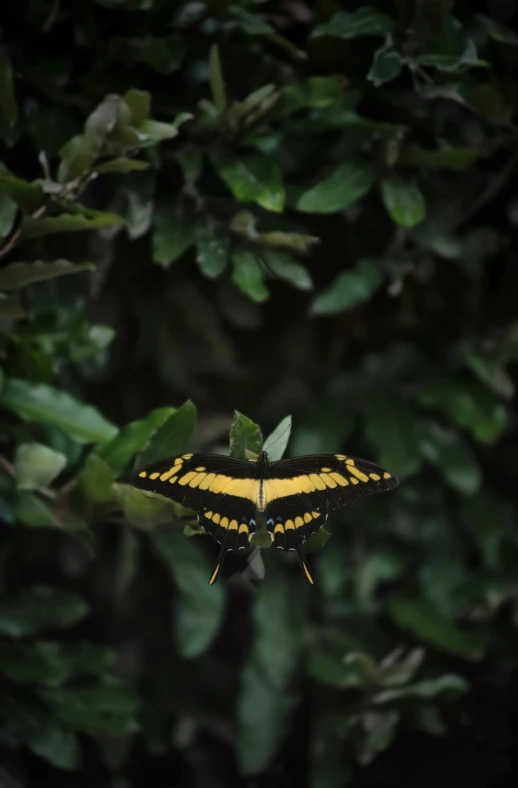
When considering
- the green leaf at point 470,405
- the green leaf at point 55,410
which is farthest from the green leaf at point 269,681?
the green leaf at point 55,410

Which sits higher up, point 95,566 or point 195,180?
point 195,180

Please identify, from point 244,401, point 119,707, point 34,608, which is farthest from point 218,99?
point 119,707

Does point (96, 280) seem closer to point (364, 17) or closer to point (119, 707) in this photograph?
point (364, 17)

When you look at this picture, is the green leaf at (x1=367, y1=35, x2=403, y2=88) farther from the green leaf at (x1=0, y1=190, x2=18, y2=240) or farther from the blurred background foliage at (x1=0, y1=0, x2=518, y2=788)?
the green leaf at (x1=0, y1=190, x2=18, y2=240)

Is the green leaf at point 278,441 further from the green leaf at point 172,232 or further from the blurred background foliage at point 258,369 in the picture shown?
the green leaf at point 172,232

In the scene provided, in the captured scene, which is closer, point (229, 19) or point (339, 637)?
point (229, 19)

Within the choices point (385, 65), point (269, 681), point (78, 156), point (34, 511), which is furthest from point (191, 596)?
point (385, 65)

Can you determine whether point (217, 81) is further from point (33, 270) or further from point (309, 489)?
point (309, 489)
